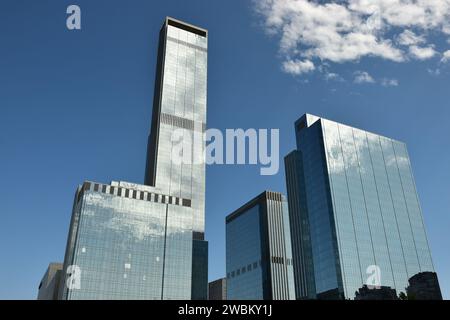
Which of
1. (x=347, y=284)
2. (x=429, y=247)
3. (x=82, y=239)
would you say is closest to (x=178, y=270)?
(x=82, y=239)

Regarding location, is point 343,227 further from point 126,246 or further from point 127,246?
point 126,246

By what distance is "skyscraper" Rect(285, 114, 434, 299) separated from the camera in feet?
541

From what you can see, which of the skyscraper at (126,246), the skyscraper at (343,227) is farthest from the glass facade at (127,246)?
the skyscraper at (343,227)

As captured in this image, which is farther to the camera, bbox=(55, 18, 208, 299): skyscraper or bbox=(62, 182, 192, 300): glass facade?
bbox=(62, 182, 192, 300): glass facade

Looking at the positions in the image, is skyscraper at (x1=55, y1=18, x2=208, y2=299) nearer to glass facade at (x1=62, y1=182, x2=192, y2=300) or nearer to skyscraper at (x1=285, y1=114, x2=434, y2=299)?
glass facade at (x1=62, y1=182, x2=192, y2=300)

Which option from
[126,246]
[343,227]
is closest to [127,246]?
[126,246]

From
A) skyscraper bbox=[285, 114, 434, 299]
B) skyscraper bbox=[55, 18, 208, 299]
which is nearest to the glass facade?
skyscraper bbox=[55, 18, 208, 299]

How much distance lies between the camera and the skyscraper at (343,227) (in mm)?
164750

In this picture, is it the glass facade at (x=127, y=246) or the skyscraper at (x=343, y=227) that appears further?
the skyscraper at (x=343, y=227)

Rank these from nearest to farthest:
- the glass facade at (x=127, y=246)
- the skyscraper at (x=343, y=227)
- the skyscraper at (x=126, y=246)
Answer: the skyscraper at (x=126, y=246) → the glass facade at (x=127, y=246) → the skyscraper at (x=343, y=227)

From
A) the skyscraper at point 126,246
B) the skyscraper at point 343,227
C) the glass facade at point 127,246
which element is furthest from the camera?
the skyscraper at point 343,227

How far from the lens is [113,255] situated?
163500 millimetres

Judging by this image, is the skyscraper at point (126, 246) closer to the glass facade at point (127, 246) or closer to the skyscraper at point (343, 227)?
the glass facade at point (127, 246)
